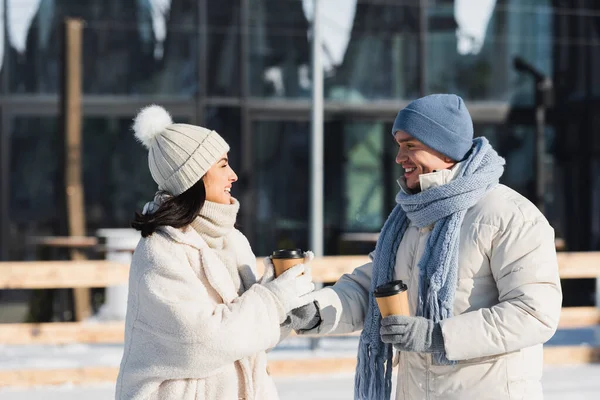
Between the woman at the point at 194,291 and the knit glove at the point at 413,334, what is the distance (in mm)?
278

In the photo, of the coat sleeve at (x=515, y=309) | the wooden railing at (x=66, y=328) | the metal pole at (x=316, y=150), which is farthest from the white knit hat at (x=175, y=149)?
the metal pole at (x=316, y=150)

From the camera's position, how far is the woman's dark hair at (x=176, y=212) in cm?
294

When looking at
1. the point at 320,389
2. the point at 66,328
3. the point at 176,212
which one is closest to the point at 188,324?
the point at 176,212

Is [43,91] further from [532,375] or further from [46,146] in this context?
[532,375]

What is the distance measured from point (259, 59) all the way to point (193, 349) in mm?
10148

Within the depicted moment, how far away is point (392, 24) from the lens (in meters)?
12.9

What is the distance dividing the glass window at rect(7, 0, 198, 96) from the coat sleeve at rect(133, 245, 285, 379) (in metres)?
9.96

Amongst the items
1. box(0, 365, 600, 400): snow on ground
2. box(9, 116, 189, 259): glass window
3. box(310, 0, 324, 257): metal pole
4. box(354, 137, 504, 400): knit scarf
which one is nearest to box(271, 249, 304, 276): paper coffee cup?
box(354, 137, 504, 400): knit scarf

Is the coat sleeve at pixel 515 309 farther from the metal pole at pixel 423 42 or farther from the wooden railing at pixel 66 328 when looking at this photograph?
the metal pole at pixel 423 42

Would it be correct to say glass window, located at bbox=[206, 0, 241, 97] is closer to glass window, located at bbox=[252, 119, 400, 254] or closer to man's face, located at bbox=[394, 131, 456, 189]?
glass window, located at bbox=[252, 119, 400, 254]

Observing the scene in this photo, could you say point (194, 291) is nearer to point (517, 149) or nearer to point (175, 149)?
point (175, 149)

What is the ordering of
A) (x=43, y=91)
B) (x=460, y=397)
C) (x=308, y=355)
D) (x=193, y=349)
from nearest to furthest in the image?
(x=193, y=349), (x=460, y=397), (x=308, y=355), (x=43, y=91)

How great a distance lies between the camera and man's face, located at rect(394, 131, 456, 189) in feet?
10.7

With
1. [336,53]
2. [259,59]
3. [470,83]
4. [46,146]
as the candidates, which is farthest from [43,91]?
[470,83]
